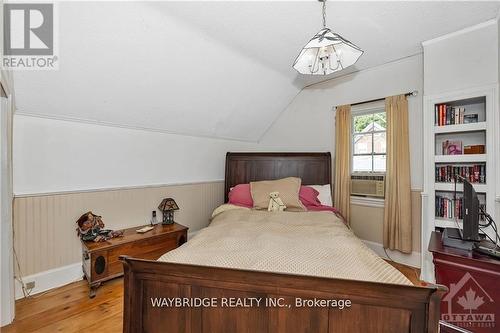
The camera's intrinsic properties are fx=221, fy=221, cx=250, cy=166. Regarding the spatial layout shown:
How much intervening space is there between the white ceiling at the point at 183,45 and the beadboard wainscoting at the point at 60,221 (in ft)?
2.66

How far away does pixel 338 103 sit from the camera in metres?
3.20

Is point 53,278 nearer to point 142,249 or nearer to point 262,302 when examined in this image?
point 142,249

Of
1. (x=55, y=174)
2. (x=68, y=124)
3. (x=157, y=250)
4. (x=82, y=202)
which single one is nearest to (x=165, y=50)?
(x=68, y=124)

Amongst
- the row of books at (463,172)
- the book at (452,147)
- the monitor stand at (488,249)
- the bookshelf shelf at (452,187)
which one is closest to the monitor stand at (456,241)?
the monitor stand at (488,249)

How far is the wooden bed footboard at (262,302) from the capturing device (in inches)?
34.1

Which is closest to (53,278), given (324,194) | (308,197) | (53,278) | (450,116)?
(53,278)

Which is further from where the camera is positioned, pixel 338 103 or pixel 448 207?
pixel 338 103

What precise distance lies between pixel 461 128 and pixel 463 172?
426mm

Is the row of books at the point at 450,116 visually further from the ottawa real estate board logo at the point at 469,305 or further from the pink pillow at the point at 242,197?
the pink pillow at the point at 242,197

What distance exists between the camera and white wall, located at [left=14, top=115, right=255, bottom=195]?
1.97m

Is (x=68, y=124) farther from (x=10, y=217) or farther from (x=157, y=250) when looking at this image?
(x=157, y=250)

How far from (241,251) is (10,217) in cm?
180

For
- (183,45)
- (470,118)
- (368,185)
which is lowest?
(368,185)

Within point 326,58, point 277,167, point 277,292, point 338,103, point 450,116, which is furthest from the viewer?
point 277,167
